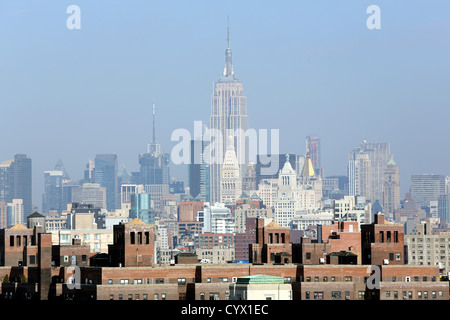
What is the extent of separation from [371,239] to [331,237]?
18831mm

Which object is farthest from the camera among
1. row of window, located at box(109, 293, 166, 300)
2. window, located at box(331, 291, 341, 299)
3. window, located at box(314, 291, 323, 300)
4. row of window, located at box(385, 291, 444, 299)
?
row of window, located at box(385, 291, 444, 299)

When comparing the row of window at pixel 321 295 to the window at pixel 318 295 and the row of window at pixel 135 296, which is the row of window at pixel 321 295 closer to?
the window at pixel 318 295

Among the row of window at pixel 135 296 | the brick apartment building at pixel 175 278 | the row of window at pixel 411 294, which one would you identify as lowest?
the row of window at pixel 411 294

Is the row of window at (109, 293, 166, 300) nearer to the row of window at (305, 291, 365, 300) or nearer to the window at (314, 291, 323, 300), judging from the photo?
the row of window at (305, 291, 365, 300)

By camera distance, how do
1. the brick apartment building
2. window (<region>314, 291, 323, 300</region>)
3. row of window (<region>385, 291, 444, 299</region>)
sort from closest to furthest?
window (<region>314, 291, 323, 300</region>)
the brick apartment building
row of window (<region>385, 291, 444, 299</region>)

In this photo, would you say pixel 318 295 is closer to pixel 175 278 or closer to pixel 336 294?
pixel 336 294

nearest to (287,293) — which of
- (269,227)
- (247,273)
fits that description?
(247,273)

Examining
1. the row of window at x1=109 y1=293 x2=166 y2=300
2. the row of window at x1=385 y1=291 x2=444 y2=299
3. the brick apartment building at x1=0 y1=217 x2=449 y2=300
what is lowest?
the row of window at x1=385 y1=291 x2=444 y2=299

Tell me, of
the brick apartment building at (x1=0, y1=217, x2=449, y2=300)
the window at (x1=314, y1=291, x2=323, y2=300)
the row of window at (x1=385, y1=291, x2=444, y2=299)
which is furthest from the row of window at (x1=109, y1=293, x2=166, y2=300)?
the row of window at (x1=385, y1=291, x2=444, y2=299)

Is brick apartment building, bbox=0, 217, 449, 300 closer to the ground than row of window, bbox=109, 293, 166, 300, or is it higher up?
higher up

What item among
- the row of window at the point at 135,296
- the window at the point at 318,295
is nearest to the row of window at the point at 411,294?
the window at the point at 318,295

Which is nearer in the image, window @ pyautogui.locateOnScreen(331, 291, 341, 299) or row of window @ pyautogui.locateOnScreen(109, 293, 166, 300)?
row of window @ pyautogui.locateOnScreen(109, 293, 166, 300)

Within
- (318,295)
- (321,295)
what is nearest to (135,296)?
(318,295)
